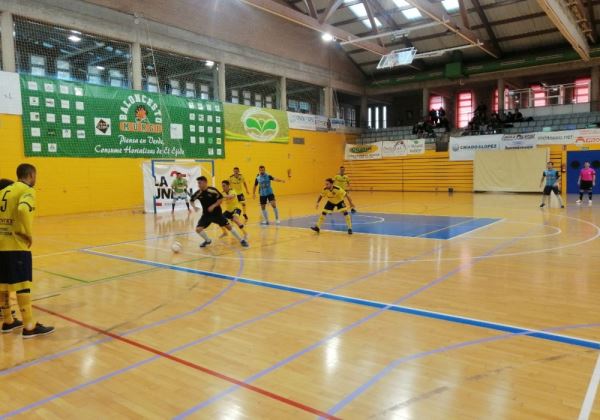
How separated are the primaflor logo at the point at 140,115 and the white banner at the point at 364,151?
586 inches

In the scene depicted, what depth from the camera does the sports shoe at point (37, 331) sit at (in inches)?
176

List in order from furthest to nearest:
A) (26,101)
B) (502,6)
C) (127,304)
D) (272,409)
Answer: (502,6)
(26,101)
(127,304)
(272,409)

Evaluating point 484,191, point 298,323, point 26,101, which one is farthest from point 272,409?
point 484,191

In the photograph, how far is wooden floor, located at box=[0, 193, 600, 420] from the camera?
312 cm

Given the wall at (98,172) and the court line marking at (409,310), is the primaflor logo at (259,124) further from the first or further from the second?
the court line marking at (409,310)

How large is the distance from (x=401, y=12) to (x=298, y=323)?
24803 millimetres

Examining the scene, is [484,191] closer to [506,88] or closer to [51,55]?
[506,88]

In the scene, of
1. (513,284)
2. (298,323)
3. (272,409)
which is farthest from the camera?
(513,284)

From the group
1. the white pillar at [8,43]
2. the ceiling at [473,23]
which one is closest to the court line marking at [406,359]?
the white pillar at [8,43]

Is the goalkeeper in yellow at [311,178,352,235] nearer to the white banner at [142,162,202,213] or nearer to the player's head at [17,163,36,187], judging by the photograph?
the player's head at [17,163,36,187]

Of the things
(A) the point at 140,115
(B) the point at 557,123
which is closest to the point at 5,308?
(A) the point at 140,115

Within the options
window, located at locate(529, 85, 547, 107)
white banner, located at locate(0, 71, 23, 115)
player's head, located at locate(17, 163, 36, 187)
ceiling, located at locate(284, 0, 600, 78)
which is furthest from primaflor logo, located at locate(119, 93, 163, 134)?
window, located at locate(529, 85, 547, 107)

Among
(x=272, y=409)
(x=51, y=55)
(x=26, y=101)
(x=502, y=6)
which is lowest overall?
(x=272, y=409)

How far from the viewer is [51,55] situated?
56.6 feet
